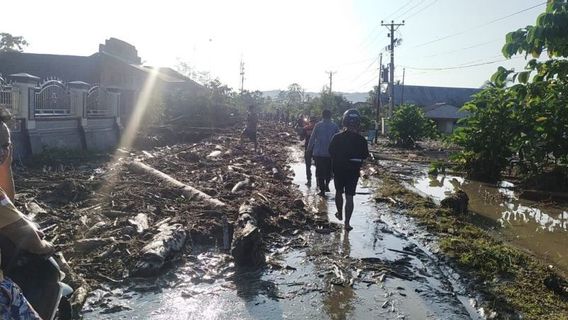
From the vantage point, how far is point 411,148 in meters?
27.4

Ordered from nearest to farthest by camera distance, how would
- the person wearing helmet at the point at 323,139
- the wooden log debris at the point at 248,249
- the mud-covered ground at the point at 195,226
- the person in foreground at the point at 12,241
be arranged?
1. the person in foreground at the point at 12,241
2. the mud-covered ground at the point at 195,226
3. the wooden log debris at the point at 248,249
4. the person wearing helmet at the point at 323,139

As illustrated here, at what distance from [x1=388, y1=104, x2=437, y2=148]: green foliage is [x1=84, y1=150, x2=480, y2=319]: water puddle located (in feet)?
69.7

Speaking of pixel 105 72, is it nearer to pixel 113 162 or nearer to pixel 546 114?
pixel 113 162

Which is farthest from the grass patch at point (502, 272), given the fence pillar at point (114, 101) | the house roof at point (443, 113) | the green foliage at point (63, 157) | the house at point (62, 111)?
the house roof at point (443, 113)

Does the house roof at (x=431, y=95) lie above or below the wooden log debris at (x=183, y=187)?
above

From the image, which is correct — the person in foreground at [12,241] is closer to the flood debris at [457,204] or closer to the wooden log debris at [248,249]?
the wooden log debris at [248,249]

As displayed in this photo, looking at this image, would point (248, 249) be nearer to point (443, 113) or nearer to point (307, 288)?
point (307, 288)

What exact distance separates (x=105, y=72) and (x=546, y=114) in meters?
33.5

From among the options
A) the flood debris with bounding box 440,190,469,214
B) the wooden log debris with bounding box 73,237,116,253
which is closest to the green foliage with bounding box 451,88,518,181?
the flood debris with bounding box 440,190,469,214

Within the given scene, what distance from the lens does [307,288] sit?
4887mm

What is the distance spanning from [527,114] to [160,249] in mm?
9321

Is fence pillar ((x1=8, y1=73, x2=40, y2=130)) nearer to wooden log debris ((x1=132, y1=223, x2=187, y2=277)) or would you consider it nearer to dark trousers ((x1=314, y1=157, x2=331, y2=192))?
dark trousers ((x1=314, y1=157, x2=331, y2=192))

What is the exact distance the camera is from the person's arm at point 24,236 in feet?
9.06

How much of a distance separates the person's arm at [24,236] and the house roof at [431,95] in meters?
64.8
